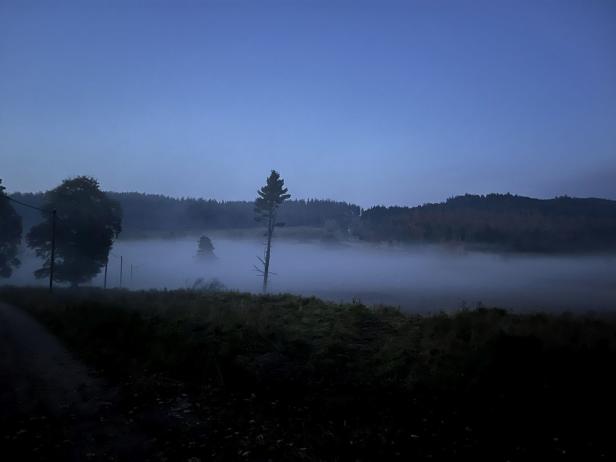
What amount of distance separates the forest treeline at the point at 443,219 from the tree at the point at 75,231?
55.5m

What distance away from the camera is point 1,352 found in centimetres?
1105

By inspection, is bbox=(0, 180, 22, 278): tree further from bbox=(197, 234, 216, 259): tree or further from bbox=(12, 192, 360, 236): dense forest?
bbox=(12, 192, 360, 236): dense forest

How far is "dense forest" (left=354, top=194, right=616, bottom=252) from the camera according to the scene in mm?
78938

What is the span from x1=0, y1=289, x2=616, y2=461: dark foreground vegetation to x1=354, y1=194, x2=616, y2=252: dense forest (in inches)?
3187

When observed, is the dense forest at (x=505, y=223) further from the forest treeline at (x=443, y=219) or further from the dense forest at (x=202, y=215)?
the dense forest at (x=202, y=215)

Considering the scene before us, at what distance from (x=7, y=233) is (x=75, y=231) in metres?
8.61

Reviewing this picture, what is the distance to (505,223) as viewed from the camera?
9700cm

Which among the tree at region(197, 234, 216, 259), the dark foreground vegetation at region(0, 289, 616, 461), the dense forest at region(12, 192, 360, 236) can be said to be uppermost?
the dense forest at region(12, 192, 360, 236)

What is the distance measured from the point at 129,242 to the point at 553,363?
136807 millimetres

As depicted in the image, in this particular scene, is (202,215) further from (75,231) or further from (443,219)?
(75,231)

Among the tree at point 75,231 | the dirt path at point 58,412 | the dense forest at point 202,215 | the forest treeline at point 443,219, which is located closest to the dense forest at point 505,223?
the forest treeline at point 443,219

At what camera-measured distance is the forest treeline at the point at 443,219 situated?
81.9m

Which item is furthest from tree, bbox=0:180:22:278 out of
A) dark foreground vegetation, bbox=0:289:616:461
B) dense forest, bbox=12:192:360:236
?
dense forest, bbox=12:192:360:236

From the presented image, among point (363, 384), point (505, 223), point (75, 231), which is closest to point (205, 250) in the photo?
point (75, 231)
